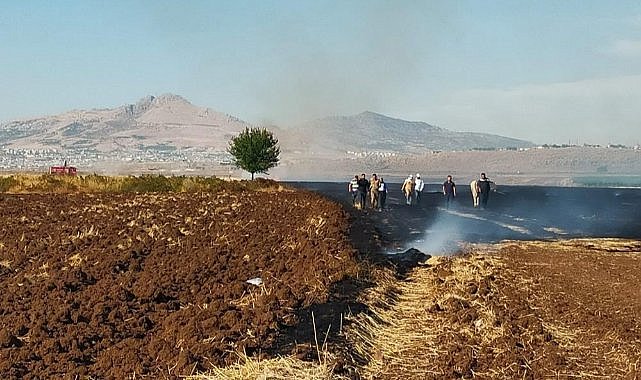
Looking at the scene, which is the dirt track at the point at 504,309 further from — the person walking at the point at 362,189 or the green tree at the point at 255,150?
the green tree at the point at 255,150

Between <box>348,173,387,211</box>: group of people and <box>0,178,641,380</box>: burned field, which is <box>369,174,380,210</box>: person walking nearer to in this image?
<box>348,173,387,211</box>: group of people

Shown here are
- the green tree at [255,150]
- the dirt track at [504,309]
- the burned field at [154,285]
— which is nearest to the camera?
the burned field at [154,285]

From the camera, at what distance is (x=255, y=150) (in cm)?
7631

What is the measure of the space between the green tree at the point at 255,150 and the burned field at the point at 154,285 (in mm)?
45957

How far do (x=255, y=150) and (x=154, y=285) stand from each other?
62091 millimetres

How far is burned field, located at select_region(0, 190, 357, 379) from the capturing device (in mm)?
9398

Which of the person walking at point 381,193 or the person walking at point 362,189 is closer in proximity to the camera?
the person walking at point 381,193

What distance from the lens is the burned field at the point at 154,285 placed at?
9.40 m

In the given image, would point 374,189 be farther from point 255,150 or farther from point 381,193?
point 255,150

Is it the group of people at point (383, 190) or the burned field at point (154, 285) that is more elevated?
the group of people at point (383, 190)

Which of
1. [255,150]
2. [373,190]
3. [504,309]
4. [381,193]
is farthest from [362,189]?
[255,150]

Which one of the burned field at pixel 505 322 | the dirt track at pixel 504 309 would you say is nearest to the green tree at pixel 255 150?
the dirt track at pixel 504 309

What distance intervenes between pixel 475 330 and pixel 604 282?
6.64 metres

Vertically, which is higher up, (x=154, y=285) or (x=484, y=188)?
(x=484, y=188)
